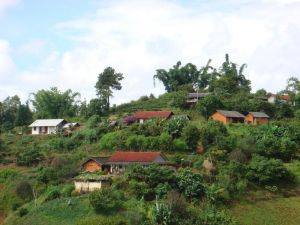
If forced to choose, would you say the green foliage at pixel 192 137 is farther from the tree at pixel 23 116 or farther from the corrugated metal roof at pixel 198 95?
the tree at pixel 23 116

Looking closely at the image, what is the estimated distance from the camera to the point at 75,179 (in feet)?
137

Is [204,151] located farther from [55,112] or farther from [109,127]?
[55,112]

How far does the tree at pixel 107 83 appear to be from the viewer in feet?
221

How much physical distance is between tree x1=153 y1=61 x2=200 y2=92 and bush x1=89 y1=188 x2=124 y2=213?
36.1m

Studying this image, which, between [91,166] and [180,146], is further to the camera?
[180,146]

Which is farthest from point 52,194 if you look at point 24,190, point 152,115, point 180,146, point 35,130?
point 35,130

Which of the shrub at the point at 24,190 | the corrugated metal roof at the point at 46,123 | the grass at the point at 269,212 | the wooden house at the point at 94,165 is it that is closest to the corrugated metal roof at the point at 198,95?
the corrugated metal roof at the point at 46,123

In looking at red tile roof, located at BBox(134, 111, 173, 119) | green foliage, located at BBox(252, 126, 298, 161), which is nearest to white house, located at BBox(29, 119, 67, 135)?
red tile roof, located at BBox(134, 111, 173, 119)

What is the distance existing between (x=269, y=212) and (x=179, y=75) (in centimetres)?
3728

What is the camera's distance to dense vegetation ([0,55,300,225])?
121ft

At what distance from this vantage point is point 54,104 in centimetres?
7325

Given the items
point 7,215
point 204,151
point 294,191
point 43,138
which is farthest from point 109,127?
point 294,191

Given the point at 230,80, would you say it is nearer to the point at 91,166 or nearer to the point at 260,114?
the point at 260,114

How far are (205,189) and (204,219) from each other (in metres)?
3.19
